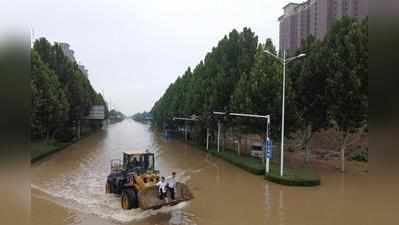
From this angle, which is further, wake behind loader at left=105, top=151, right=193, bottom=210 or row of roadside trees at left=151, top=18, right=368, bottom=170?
row of roadside trees at left=151, top=18, right=368, bottom=170

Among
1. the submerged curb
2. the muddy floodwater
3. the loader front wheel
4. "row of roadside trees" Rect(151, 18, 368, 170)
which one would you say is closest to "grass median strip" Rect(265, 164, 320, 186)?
the submerged curb

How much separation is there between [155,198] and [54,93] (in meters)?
26.6

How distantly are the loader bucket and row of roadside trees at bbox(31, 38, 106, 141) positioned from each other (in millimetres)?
16590

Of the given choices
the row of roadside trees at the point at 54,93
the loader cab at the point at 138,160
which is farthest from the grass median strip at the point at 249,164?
the row of roadside trees at the point at 54,93

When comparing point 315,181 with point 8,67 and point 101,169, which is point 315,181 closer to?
point 101,169

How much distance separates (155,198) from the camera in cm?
1453

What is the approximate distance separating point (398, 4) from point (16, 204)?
20.3 feet

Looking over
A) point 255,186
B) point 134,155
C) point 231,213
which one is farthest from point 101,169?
point 231,213

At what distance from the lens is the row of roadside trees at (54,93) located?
3127cm

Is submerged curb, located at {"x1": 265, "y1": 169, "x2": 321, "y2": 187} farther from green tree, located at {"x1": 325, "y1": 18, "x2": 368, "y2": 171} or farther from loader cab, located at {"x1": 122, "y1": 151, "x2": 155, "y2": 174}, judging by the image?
loader cab, located at {"x1": 122, "y1": 151, "x2": 155, "y2": 174}

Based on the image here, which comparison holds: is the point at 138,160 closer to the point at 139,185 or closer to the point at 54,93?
the point at 139,185

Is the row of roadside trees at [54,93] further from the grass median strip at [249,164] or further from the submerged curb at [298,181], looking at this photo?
the submerged curb at [298,181]

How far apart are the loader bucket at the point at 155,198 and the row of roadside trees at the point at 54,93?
54.4 feet

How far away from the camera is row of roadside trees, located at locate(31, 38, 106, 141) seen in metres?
31.3
